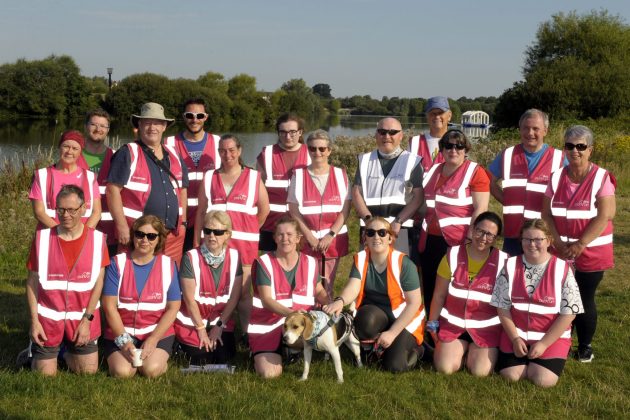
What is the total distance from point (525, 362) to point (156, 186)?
3539 mm

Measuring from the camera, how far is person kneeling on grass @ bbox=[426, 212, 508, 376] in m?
4.95

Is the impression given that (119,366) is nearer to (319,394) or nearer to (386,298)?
(319,394)

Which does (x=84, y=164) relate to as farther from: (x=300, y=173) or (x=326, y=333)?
(x=326, y=333)

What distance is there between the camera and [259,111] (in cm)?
7062

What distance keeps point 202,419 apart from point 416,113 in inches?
3426

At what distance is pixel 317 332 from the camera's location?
15.0ft

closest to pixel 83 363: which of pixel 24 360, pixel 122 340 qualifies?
pixel 122 340

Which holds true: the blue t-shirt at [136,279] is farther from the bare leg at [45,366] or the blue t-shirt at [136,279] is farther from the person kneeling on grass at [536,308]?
the person kneeling on grass at [536,308]

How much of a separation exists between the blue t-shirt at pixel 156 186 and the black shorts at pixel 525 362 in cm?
316

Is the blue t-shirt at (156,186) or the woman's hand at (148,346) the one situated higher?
the blue t-shirt at (156,186)

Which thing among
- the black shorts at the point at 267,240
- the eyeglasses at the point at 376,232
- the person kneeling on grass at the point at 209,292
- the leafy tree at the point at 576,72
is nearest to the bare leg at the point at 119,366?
the person kneeling on grass at the point at 209,292

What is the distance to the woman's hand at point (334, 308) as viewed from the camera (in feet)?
15.5

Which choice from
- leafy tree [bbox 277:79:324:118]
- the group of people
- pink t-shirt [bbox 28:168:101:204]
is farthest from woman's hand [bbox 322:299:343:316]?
leafy tree [bbox 277:79:324:118]

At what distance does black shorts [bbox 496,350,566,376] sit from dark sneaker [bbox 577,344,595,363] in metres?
0.52
